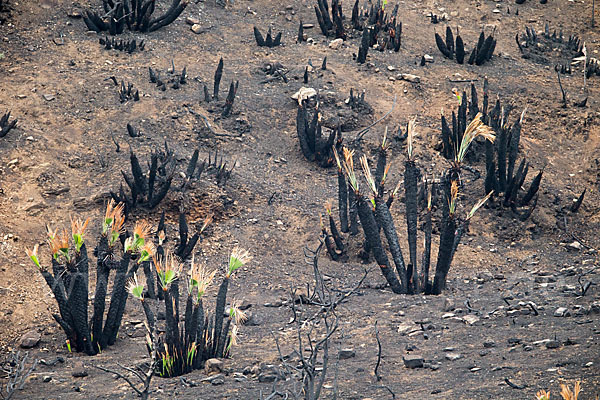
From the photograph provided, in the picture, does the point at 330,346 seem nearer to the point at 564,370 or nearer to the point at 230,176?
the point at 564,370

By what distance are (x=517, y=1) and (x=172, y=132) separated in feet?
32.1

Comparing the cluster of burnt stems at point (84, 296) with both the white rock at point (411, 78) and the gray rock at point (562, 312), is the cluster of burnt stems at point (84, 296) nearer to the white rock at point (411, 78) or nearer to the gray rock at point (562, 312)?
the gray rock at point (562, 312)

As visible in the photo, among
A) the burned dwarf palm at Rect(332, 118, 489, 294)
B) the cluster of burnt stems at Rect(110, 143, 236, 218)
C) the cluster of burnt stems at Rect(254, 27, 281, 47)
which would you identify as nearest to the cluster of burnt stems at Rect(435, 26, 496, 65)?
the cluster of burnt stems at Rect(254, 27, 281, 47)

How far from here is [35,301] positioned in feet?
24.6

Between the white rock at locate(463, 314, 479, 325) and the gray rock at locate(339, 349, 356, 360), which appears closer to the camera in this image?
the gray rock at locate(339, 349, 356, 360)

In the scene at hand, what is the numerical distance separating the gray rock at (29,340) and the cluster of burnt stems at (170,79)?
5903 mm

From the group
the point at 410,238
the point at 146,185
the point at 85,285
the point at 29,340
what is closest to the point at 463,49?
the point at 410,238

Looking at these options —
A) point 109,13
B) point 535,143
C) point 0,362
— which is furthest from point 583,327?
point 109,13

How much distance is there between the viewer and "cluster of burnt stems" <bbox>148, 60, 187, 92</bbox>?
11688 mm

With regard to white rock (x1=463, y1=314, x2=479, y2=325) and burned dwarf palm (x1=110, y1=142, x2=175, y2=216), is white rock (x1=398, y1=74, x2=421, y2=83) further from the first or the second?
white rock (x1=463, y1=314, x2=479, y2=325)

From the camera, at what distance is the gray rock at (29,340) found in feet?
21.2

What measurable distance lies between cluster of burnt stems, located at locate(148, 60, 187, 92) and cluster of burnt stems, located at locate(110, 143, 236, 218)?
208 centimetres

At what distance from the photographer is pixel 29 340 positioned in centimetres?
646

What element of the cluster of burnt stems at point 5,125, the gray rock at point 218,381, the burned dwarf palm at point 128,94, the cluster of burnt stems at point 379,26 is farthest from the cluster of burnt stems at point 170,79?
the gray rock at point 218,381
